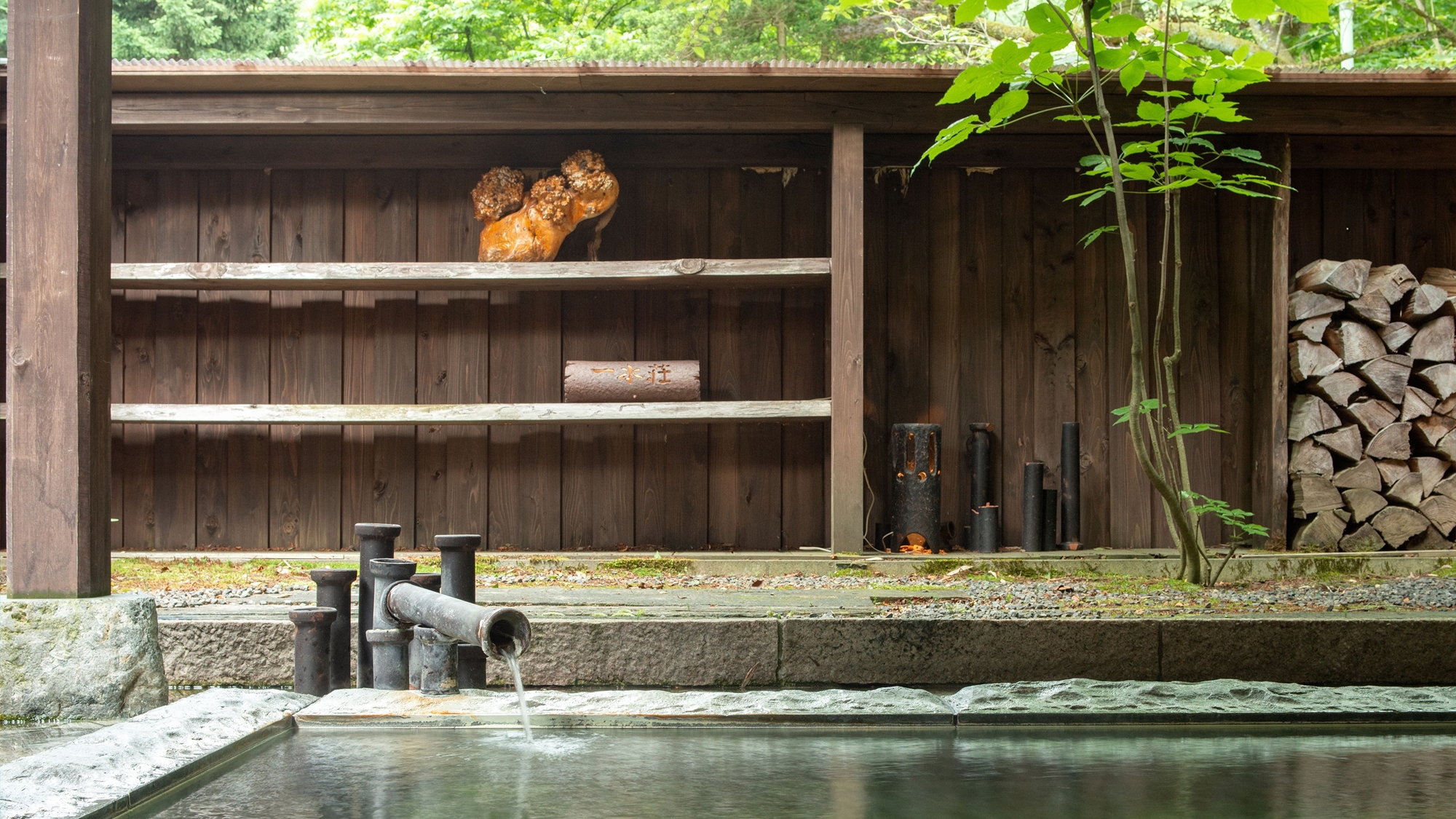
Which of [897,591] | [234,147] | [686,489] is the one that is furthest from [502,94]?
[897,591]

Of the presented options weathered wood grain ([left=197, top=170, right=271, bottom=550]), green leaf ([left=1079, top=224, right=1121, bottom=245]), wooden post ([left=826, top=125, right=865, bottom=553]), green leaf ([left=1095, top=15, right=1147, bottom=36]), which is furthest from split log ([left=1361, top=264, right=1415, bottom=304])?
weathered wood grain ([left=197, top=170, right=271, bottom=550])

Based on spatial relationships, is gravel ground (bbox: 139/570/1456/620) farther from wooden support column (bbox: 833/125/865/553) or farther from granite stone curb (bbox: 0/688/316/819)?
granite stone curb (bbox: 0/688/316/819)

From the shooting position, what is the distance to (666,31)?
43.3 ft

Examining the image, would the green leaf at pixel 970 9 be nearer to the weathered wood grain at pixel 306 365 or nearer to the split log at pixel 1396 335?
the split log at pixel 1396 335

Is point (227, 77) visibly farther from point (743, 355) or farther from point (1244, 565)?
point (1244, 565)

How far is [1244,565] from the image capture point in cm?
490

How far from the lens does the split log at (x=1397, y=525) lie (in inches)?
205

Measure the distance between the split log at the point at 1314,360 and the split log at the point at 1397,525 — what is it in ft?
2.46

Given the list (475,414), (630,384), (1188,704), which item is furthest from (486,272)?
(1188,704)

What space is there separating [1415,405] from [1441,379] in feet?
0.70

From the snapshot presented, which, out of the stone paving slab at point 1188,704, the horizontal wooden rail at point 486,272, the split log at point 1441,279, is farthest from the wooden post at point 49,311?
the split log at point 1441,279

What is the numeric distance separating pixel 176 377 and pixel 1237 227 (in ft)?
19.0

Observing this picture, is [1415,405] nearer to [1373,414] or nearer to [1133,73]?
[1373,414]

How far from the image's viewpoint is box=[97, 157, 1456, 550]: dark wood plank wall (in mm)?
5691
